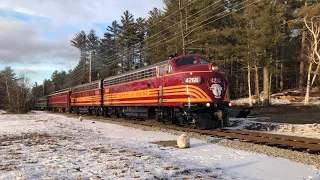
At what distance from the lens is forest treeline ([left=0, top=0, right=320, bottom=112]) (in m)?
31.7

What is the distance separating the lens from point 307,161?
7922mm

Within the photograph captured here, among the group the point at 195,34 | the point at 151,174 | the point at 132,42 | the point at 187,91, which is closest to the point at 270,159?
the point at 151,174

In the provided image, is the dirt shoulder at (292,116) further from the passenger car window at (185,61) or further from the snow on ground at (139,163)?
the snow on ground at (139,163)

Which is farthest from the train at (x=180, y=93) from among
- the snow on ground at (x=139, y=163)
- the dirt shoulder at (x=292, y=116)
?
the dirt shoulder at (x=292, y=116)

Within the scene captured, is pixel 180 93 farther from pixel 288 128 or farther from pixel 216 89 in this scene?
pixel 288 128

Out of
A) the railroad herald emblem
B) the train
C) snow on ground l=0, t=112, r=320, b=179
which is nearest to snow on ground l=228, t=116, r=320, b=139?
the train

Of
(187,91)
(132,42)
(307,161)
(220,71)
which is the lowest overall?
(307,161)

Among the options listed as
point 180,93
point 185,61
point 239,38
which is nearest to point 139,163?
point 180,93

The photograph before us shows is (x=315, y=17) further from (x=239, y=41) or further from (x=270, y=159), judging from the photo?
(x=270, y=159)

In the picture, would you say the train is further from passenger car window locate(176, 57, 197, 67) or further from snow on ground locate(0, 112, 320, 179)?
snow on ground locate(0, 112, 320, 179)

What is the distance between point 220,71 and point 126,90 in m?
8.43

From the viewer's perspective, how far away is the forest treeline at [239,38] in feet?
104

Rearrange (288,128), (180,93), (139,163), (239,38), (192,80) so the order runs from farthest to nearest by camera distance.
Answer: (239,38) < (288,128) < (180,93) < (192,80) < (139,163)

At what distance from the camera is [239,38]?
34062mm
